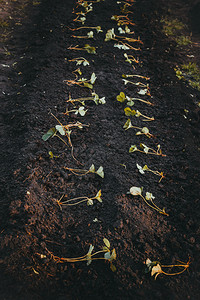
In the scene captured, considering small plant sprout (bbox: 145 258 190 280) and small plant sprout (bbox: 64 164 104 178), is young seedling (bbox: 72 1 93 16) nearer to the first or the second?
small plant sprout (bbox: 64 164 104 178)

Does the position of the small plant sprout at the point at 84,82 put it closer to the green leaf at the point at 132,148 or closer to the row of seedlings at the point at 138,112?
the row of seedlings at the point at 138,112

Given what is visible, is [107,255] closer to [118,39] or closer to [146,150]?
[146,150]

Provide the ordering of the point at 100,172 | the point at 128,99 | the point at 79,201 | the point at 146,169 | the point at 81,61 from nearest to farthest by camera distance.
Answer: the point at 79,201, the point at 100,172, the point at 146,169, the point at 128,99, the point at 81,61

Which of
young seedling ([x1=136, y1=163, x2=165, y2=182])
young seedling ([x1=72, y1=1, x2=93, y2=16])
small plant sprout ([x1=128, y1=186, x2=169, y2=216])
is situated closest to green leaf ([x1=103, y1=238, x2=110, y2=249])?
small plant sprout ([x1=128, y1=186, x2=169, y2=216])

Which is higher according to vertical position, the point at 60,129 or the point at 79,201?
the point at 60,129

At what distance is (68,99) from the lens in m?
2.65

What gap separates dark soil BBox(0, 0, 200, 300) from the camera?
→ 1530mm

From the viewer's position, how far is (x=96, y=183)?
6.49 feet

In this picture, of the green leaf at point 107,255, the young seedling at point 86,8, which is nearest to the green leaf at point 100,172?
the green leaf at point 107,255

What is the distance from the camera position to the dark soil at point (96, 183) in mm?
1530

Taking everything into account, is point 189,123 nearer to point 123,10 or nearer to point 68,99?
point 68,99

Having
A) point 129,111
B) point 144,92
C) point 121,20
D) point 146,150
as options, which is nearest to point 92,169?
point 146,150

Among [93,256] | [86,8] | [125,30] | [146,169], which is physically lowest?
[93,256]

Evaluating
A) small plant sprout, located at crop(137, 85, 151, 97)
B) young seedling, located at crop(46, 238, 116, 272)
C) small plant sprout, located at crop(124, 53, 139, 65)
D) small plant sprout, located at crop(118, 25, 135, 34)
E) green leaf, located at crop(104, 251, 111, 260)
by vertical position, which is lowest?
young seedling, located at crop(46, 238, 116, 272)
